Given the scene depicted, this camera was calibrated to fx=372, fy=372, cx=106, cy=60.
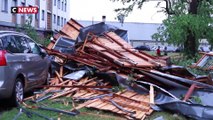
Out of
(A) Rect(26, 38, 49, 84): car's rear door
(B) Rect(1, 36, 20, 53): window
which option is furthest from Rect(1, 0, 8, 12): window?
(B) Rect(1, 36, 20, 53): window

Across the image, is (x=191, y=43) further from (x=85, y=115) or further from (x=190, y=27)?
(x=85, y=115)

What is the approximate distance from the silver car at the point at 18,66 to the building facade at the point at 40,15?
1168 cm

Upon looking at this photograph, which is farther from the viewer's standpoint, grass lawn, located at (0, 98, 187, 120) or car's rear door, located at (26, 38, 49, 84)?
car's rear door, located at (26, 38, 49, 84)

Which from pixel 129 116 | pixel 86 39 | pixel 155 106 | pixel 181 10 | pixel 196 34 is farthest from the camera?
pixel 181 10

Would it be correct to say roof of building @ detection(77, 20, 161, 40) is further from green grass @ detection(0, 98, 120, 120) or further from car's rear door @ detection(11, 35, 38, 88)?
green grass @ detection(0, 98, 120, 120)

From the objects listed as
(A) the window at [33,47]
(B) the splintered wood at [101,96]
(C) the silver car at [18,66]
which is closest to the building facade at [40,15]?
(B) the splintered wood at [101,96]

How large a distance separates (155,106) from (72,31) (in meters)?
9.39

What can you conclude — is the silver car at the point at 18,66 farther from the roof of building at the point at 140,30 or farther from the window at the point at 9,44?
the roof of building at the point at 140,30

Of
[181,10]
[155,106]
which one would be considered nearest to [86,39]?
[155,106]

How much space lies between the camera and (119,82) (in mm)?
10695

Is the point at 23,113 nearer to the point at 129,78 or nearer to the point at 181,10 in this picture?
the point at 129,78

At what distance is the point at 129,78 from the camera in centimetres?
1045

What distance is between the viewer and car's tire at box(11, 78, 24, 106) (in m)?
8.48

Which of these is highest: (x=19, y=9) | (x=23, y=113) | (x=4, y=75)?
(x=19, y=9)
